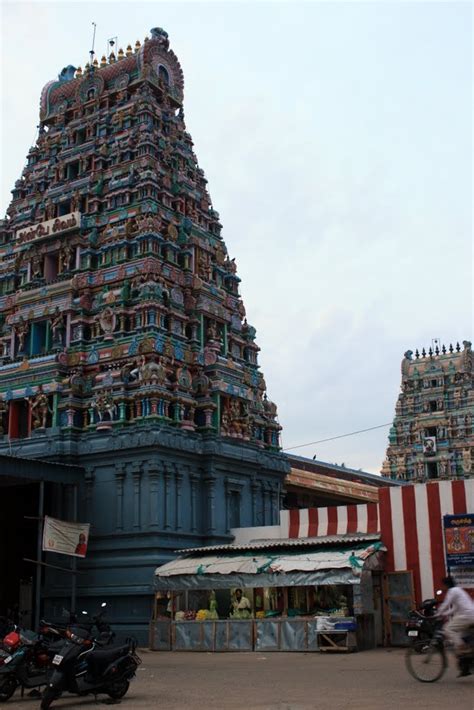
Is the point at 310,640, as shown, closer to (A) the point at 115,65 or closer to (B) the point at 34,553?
(B) the point at 34,553

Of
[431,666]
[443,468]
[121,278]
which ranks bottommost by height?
[431,666]

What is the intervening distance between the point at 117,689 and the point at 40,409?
880 inches

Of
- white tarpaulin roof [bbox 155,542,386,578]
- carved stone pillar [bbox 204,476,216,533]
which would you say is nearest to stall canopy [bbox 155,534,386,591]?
white tarpaulin roof [bbox 155,542,386,578]

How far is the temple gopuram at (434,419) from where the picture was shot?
69.4m

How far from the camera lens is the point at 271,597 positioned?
3020 cm

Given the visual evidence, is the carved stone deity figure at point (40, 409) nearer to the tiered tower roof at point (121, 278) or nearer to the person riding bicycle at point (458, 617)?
the tiered tower roof at point (121, 278)

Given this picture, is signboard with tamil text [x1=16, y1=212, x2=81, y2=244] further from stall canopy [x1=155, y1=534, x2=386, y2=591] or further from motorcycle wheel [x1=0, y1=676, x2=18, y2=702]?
motorcycle wheel [x1=0, y1=676, x2=18, y2=702]

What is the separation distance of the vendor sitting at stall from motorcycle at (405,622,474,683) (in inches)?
497

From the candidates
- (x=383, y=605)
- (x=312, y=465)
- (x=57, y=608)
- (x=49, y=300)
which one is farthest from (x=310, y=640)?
(x=312, y=465)

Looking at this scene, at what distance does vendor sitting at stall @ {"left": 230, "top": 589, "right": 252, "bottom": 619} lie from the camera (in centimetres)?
2911

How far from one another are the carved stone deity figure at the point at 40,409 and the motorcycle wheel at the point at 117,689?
860 inches

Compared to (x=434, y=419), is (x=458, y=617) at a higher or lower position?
lower

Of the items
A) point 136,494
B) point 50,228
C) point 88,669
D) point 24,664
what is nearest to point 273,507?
point 136,494

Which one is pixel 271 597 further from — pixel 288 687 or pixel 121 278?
pixel 121 278
